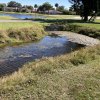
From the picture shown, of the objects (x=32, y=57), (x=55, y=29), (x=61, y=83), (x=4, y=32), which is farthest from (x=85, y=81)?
(x=55, y=29)

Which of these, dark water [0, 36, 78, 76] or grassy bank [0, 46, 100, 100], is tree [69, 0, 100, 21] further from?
grassy bank [0, 46, 100, 100]

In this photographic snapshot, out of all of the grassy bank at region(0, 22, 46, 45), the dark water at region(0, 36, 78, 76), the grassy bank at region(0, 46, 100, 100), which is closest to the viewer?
the grassy bank at region(0, 46, 100, 100)

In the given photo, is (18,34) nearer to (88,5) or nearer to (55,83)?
(55,83)

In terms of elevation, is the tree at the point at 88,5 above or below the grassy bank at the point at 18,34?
above

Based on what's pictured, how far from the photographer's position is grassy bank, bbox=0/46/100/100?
36.9 ft

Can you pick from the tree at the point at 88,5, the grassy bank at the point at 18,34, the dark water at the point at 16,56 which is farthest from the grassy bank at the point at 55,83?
the tree at the point at 88,5

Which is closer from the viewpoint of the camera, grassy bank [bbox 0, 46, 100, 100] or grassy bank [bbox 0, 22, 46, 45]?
grassy bank [bbox 0, 46, 100, 100]

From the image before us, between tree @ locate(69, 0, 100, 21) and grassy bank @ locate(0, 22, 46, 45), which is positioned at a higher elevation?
tree @ locate(69, 0, 100, 21)

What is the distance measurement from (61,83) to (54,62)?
373cm

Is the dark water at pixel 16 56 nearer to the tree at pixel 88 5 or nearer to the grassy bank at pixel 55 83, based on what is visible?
the grassy bank at pixel 55 83

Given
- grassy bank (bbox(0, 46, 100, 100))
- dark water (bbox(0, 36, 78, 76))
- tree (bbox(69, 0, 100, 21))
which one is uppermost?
tree (bbox(69, 0, 100, 21))

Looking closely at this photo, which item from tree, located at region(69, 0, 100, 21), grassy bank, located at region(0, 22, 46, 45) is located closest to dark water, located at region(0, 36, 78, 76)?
grassy bank, located at region(0, 22, 46, 45)

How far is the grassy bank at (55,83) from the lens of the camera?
443 inches

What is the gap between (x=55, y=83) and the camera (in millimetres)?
12641
